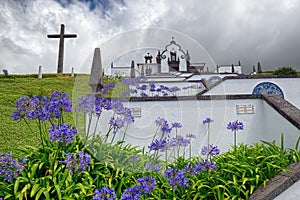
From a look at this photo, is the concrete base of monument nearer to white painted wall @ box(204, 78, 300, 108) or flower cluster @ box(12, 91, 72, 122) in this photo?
flower cluster @ box(12, 91, 72, 122)

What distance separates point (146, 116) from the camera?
169 inches

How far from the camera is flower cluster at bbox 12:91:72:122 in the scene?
2.47 meters

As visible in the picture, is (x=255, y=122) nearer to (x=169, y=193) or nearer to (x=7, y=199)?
(x=169, y=193)

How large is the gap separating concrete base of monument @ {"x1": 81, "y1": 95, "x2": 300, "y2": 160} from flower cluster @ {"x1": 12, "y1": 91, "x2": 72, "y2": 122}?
54.8 inches

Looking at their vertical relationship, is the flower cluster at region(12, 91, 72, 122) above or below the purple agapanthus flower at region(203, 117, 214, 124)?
above

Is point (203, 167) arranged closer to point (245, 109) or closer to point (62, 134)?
point (62, 134)

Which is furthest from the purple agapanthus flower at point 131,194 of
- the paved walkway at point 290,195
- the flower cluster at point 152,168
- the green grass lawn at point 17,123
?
the green grass lawn at point 17,123

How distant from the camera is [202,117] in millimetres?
4281

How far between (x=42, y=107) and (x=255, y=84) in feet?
18.6

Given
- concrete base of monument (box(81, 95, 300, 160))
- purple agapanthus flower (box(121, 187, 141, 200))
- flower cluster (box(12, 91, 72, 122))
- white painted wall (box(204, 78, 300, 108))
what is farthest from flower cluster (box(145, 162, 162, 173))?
white painted wall (box(204, 78, 300, 108))

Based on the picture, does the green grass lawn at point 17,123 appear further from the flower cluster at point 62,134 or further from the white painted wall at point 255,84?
the white painted wall at point 255,84

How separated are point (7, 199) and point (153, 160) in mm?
1612

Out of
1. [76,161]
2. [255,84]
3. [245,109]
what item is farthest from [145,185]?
[255,84]

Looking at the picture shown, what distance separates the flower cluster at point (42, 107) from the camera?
247 centimetres
